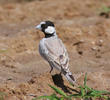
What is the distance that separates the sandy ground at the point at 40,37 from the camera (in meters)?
5.93

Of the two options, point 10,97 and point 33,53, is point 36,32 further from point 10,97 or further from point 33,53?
point 10,97

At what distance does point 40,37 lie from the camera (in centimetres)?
932

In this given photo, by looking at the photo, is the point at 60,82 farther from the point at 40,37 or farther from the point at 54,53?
the point at 40,37

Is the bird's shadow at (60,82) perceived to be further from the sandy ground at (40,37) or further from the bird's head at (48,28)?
the bird's head at (48,28)

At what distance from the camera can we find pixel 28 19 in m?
10.9

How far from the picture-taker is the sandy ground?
5.93 metres

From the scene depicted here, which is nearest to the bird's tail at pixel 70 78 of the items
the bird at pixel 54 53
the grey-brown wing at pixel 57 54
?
the bird at pixel 54 53

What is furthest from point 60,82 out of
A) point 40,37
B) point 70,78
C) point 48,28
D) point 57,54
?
point 40,37

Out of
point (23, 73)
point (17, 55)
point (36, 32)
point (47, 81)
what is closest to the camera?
point (47, 81)

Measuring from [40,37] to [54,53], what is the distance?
305 centimetres

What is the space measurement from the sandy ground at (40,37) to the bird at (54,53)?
24 centimetres

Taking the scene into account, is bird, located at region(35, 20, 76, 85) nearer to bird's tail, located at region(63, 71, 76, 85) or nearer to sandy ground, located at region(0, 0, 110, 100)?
bird's tail, located at region(63, 71, 76, 85)

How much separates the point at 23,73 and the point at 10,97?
190 cm

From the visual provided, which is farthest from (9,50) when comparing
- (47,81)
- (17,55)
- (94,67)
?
(47,81)
